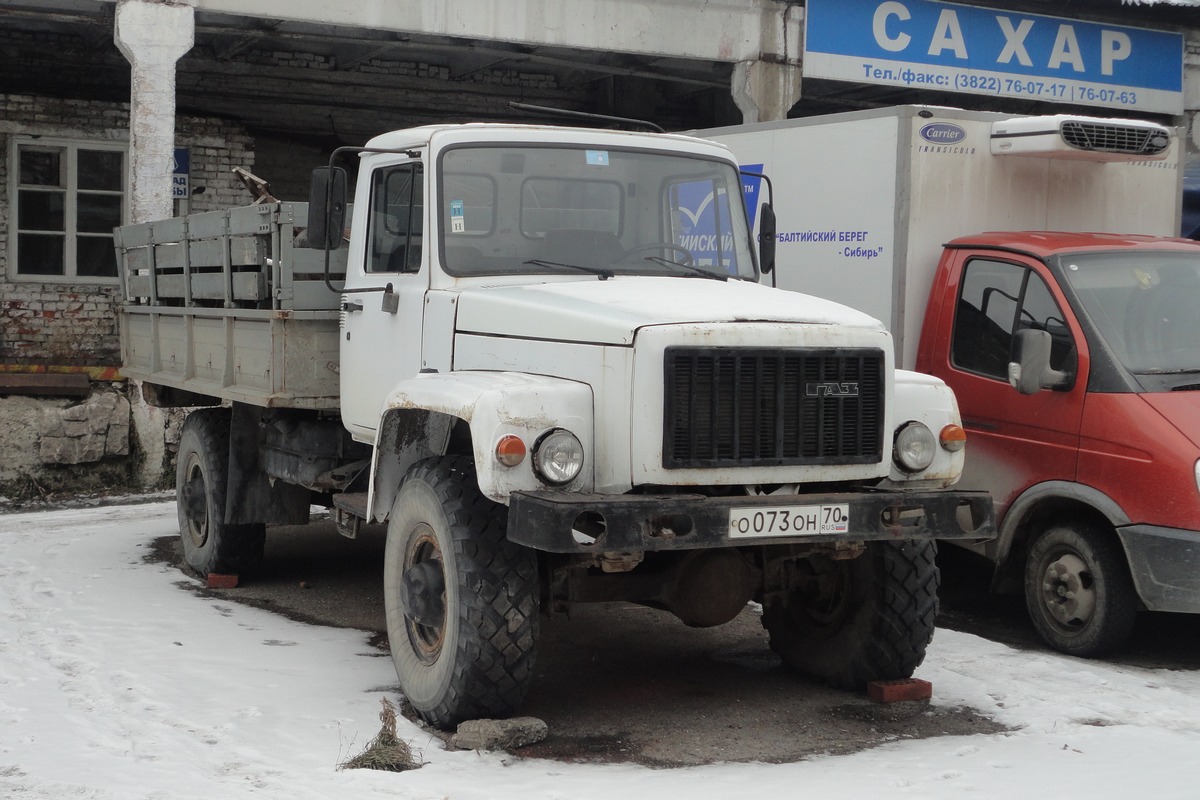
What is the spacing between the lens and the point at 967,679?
6184mm

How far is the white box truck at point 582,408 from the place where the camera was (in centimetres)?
492

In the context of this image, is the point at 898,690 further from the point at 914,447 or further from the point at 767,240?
the point at 767,240

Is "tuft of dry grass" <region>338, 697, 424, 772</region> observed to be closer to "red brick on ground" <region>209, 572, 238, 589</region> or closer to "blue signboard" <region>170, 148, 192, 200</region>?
"red brick on ground" <region>209, 572, 238, 589</region>

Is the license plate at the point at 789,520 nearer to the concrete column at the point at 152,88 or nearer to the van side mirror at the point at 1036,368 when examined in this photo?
the van side mirror at the point at 1036,368

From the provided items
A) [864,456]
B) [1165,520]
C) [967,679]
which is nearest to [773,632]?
[967,679]

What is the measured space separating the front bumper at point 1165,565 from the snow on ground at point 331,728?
360 millimetres

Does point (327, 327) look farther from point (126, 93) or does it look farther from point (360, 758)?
point (126, 93)

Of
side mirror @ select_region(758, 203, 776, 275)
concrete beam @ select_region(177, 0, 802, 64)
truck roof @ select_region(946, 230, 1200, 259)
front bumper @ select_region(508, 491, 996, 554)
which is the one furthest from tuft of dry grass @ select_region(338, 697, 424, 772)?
concrete beam @ select_region(177, 0, 802, 64)

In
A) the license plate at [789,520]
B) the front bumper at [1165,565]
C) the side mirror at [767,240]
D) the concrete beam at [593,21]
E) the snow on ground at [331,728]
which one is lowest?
the snow on ground at [331,728]

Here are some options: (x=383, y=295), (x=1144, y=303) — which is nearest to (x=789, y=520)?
(x=383, y=295)

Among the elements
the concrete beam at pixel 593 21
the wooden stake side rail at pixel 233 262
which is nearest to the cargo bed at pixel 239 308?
the wooden stake side rail at pixel 233 262

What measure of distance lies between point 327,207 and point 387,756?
255cm

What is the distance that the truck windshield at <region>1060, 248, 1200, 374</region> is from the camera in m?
6.74

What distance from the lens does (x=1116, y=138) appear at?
787cm
